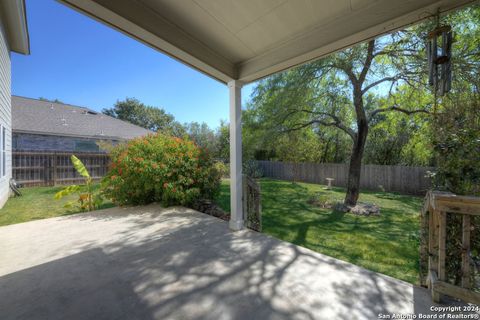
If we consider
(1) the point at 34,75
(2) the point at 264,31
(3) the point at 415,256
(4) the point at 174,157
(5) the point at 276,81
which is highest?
(1) the point at 34,75

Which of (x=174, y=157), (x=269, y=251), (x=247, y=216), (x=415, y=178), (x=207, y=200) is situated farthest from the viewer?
(x=415, y=178)

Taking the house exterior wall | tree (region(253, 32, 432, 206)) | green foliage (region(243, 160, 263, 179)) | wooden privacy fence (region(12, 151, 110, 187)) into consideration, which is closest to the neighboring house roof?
the house exterior wall

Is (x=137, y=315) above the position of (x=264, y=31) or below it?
below

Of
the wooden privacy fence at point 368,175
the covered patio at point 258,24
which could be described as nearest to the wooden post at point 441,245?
the covered patio at point 258,24

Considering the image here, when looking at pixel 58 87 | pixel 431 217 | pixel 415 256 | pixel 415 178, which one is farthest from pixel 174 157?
pixel 58 87

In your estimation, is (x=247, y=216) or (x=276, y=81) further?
(x=276, y=81)

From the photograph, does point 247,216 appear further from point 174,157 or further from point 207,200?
point 174,157

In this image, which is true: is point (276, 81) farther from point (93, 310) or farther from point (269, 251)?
point (93, 310)

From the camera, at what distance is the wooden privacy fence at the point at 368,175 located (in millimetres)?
10648

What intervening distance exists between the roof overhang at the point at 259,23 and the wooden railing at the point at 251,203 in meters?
2.22

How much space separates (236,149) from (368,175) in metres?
11.5

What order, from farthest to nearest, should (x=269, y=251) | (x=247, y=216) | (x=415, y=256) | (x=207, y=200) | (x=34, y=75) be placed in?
(x=34, y=75) < (x=207, y=200) < (x=247, y=216) < (x=415, y=256) < (x=269, y=251)

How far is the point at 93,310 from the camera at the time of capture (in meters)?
1.84

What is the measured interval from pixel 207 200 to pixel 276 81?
4965 millimetres
